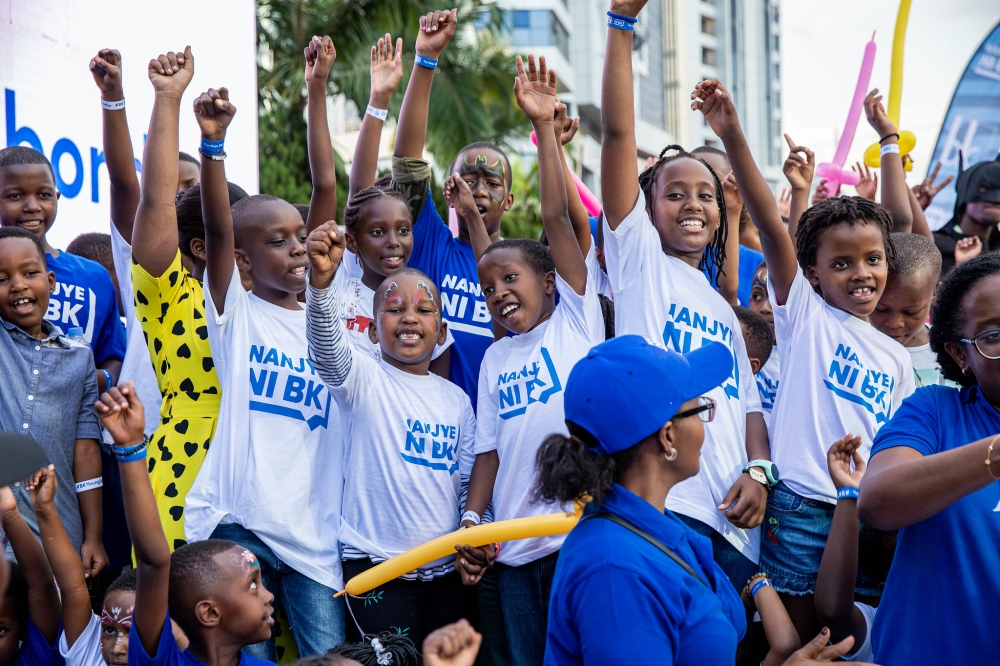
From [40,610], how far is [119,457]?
3.24 feet

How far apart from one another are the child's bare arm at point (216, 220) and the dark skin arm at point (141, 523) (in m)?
0.98

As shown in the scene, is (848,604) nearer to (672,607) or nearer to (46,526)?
(672,607)

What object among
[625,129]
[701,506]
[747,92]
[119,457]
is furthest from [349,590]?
[747,92]

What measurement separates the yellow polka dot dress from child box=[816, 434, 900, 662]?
2236mm

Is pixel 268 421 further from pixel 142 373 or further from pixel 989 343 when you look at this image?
pixel 989 343

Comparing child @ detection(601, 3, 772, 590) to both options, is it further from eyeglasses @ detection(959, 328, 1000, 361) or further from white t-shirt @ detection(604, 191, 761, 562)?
eyeglasses @ detection(959, 328, 1000, 361)

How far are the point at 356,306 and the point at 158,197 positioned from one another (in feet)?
3.66

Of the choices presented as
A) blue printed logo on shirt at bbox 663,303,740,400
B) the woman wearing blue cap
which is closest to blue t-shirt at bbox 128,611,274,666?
the woman wearing blue cap

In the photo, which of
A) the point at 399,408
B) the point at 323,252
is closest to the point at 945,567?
the point at 399,408

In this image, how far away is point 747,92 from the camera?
71.4 metres

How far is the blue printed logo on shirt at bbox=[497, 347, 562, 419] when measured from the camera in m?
3.77

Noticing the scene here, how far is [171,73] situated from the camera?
3.91 m

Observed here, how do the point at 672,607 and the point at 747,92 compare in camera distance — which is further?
the point at 747,92

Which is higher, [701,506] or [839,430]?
[839,430]
